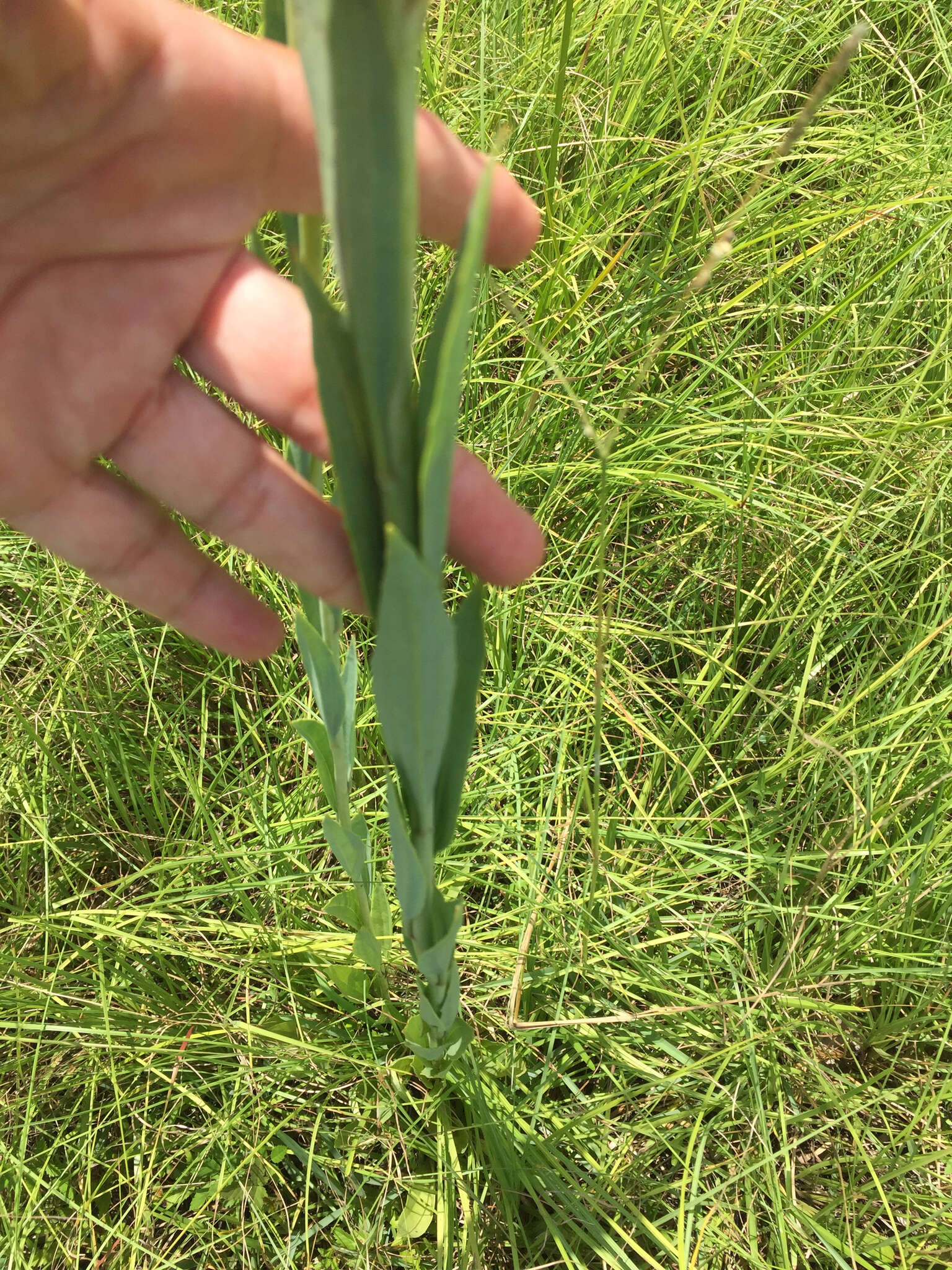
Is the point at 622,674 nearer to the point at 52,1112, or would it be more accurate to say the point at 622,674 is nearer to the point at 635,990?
the point at 635,990

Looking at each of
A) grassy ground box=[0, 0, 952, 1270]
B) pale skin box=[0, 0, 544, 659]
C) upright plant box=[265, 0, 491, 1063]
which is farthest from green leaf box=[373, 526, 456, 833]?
grassy ground box=[0, 0, 952, 1270]

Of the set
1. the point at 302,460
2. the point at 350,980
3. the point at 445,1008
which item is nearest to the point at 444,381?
the point at 302,460

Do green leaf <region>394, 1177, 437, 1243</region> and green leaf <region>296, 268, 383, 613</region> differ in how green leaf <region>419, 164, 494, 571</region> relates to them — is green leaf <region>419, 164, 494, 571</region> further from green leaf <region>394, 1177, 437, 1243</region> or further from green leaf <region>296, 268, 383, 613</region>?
green leaf <region>394, 1177, 437, 1243</region>

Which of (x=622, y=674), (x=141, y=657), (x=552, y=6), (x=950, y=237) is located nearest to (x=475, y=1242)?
(x=622, y=674)

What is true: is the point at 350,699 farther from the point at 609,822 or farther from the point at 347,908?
the point at 609,822

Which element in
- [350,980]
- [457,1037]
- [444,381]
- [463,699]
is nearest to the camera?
[444,381]
